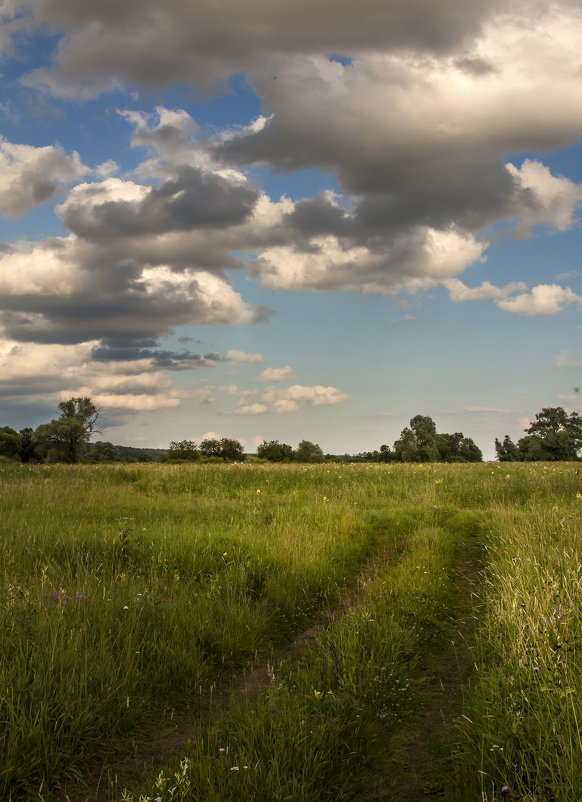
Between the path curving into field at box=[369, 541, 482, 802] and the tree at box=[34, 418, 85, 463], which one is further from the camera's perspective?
the tree at box=[34, 418, 85, 463]

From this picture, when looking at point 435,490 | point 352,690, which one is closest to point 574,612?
point 352,690

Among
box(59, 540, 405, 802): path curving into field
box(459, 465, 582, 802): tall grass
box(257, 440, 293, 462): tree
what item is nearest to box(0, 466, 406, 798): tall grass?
box(59, 540, 405, 802): path curving into field

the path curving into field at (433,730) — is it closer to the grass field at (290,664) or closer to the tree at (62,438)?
the grass field at (290,664)

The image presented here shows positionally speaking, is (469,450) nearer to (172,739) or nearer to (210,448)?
(210,448)

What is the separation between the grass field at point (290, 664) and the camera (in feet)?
11.0

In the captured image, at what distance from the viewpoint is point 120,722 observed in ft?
13.3

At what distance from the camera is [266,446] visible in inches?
3091

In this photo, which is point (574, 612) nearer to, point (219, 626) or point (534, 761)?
point (534, 761)

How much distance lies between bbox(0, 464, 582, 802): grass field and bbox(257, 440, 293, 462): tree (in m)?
67.2

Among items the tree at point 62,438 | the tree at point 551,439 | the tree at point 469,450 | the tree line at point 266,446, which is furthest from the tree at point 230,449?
the tree at point 469,450

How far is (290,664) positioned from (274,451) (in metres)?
72.3

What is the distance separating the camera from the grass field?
11.0 ft

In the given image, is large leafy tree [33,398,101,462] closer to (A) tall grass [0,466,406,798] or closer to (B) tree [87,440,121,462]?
(B) tree [87,440,121,462]

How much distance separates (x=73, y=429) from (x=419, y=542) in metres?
66.8
